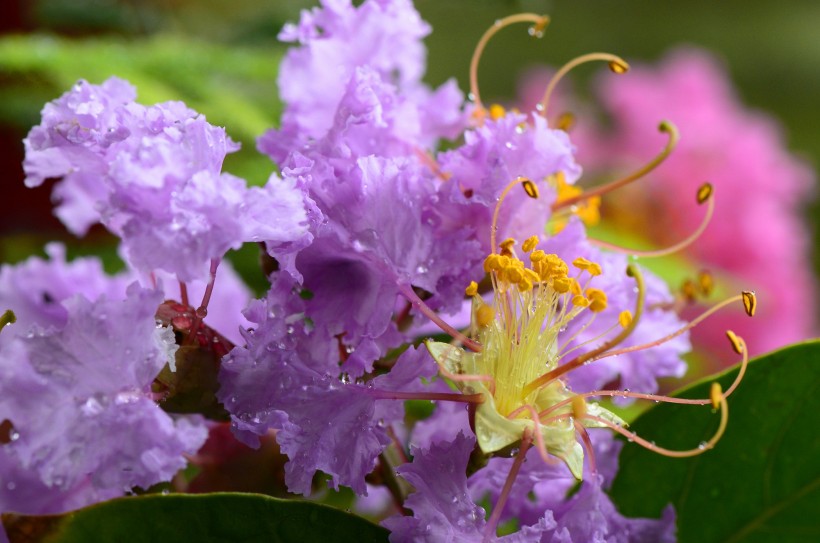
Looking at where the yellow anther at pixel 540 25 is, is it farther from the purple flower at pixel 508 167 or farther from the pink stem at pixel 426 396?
the pink stem at pixel 426 396

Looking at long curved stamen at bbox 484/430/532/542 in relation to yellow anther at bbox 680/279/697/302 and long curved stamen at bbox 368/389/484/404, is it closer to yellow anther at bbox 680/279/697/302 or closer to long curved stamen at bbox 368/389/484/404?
long curved stamen at bbox 368/389/484/404

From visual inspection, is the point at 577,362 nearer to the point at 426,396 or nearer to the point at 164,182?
the point at 426,396

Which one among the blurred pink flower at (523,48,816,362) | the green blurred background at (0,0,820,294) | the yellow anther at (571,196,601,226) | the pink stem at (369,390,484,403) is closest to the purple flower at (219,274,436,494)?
the pink stem at (369,390,484,403)

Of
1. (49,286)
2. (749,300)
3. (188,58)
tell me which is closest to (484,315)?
(749,300)

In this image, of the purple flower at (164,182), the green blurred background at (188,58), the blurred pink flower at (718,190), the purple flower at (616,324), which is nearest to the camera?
the purple flower at (164,182)

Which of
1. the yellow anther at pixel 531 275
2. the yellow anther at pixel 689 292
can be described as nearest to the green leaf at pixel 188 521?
the yellow anther at pixel 531 275

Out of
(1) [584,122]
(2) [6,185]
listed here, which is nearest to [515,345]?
(2) [6,185]
